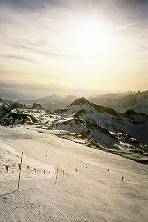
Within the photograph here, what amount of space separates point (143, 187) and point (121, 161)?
1466 inches

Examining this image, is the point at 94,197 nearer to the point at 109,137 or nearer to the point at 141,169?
the point at 141,169

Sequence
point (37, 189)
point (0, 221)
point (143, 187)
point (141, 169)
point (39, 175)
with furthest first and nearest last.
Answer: point (141, 169) < point (143, 187) < point (39, 175) < point (37, 189) < point (0, 221)

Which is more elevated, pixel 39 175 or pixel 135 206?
pixel 39 175

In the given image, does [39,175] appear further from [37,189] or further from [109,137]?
[109,137]

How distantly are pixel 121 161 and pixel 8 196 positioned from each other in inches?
2625

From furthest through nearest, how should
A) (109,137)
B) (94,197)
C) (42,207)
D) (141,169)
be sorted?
(109,137)
(141,169)
(94,197)
(42,207)

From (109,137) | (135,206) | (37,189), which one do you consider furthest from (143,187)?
(109,137)

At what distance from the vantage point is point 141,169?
89125 mm

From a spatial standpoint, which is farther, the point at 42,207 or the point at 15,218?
the point at 42,207

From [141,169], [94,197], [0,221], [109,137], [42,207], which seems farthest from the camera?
[109,137]

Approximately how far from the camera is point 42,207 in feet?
101

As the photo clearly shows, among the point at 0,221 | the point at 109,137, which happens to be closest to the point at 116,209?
the point at 0,221

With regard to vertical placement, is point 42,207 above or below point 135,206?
above

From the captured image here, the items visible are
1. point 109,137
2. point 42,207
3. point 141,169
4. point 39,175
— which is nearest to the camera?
point 42,207
